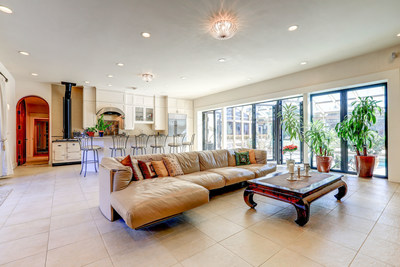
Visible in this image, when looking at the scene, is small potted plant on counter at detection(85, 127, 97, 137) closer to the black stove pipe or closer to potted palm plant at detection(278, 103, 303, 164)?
the black stove pipe

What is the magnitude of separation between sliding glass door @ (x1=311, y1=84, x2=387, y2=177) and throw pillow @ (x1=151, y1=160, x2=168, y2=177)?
4.55m

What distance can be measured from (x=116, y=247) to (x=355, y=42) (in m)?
5.15

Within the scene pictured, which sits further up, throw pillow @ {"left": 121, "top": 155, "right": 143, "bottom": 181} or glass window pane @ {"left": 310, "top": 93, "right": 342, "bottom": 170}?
glass window pane @ {"left": 310, "top": 93, "right": 342, "bottom": 170}

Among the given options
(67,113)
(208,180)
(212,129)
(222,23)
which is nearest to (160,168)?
(208,180)

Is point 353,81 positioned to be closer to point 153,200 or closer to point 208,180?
point 208,180

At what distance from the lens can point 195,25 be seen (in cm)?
294

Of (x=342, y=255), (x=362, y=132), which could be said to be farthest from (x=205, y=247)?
(x=362, y=132)

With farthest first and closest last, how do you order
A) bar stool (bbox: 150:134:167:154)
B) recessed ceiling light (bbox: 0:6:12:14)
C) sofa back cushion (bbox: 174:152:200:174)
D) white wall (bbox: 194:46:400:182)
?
bar stool (bbox: 150:134:167:154) → white wall (bbox: 194:46:400:182) → sofa back cushion (bbox: 174:152:200:174) → recessed ceiling light (bbox: 0:6:12:14)

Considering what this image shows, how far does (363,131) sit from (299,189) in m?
3.17

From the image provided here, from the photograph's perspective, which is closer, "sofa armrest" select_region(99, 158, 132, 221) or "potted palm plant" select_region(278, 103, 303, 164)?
"sofa armrest" select_region(99, 158, 132, 221)

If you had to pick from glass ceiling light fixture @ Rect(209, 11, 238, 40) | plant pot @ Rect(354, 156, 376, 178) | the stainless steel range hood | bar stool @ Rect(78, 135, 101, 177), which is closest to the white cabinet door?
the stainless steel range hood

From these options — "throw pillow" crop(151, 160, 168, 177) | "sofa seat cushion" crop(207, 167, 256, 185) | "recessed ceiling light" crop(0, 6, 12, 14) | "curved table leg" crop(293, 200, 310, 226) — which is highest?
"recessed ceiling light" crop(0, 6, 12, 14)

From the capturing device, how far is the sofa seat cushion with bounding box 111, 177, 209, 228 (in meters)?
1.79

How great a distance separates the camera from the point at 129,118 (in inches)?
299
